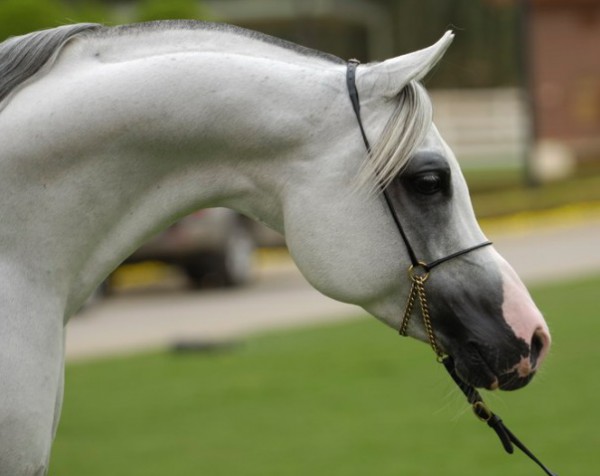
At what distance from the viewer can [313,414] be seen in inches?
361

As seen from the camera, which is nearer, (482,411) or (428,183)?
(428,183)

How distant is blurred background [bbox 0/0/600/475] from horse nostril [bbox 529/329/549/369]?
12.0 inches

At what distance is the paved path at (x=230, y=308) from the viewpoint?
13125 mm

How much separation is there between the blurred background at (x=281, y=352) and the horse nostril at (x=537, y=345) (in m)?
0.30

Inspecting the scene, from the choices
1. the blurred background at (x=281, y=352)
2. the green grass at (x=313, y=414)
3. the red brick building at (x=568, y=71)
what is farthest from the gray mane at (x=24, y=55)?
the red brick building at (x=568, y=71)

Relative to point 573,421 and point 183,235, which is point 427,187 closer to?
point 573,421

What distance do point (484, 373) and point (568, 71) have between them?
3262 cm

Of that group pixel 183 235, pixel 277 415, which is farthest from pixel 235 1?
pixel 277 415

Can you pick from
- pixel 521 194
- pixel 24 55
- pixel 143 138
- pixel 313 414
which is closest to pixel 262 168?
pixel 143 138

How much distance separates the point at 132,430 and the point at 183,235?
7.39 meters

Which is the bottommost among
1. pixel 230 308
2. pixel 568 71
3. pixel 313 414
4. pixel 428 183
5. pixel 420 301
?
pixel 568 71

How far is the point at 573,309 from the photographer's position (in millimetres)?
13328

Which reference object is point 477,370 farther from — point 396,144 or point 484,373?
point 396,144

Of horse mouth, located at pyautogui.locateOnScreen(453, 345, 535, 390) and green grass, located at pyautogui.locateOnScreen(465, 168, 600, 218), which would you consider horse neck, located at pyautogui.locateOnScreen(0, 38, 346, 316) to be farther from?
green grass, located at pyautogui.locateOnScreen(465, 168, 600, 218)
